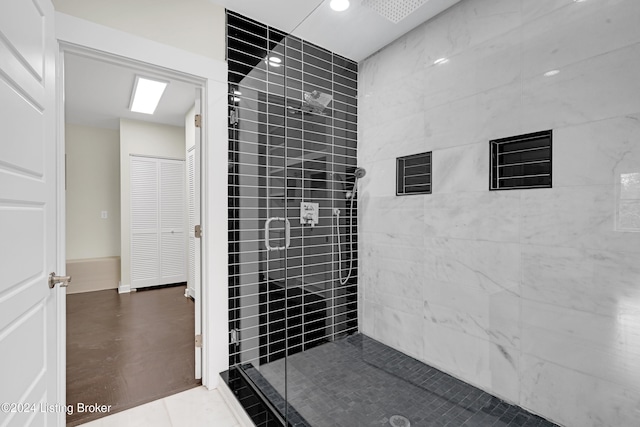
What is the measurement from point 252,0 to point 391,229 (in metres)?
1.79

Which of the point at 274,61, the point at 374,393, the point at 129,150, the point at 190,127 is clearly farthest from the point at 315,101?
the point at 129,150

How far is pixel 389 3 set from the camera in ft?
5.93

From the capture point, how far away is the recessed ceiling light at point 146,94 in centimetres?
313

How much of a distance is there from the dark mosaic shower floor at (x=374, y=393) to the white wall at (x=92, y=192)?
417 cm

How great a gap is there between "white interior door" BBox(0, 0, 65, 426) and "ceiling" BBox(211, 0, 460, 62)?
1209 millimetres

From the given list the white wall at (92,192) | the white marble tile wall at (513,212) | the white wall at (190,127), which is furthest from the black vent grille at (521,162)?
the white wall at (92,192)

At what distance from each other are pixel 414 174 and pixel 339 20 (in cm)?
112

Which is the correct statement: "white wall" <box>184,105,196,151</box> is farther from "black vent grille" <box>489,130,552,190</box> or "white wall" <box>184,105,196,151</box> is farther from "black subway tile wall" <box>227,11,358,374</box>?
"black vent grille" <box>489,130,552,190</box>

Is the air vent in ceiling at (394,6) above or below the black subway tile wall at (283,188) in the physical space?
above

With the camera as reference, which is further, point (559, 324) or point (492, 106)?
point (492, 106)

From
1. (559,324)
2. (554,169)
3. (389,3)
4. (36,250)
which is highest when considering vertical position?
(389,3)

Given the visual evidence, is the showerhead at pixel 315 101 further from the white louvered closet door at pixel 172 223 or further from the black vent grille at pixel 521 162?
the white louvered closet door at pixel 172 223

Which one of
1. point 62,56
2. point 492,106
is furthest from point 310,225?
point 62,56

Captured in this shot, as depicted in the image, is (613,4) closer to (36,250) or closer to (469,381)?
(469,381)
